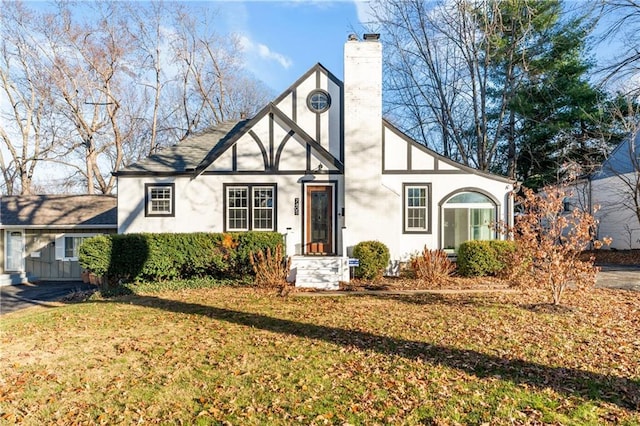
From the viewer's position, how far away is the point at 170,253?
1101 centimetres

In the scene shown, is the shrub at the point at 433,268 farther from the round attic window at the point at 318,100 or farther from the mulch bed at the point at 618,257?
the mulch bed at the point at 618,257

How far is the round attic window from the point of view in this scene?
13.4 m

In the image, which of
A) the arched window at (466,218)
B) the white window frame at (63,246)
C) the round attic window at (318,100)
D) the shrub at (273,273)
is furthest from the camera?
the white window frame at (63,246)

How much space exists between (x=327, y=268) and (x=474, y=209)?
597 cm

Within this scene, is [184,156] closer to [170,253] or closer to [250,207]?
[250,207]

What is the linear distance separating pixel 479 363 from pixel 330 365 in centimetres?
180

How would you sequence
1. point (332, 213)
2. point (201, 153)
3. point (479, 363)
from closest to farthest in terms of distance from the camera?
point (479, 363) < point (332, 213) < point (201, 153)

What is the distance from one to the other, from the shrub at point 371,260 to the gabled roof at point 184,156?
578cm

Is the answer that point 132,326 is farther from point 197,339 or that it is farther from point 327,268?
point 327,268

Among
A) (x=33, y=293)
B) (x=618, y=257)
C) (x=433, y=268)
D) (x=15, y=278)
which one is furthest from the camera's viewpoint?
(x=618, y=257)

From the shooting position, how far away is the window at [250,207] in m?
12.8

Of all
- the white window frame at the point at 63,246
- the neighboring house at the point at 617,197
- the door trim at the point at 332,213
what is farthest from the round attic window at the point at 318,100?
the neighboring house at the point at 617,197

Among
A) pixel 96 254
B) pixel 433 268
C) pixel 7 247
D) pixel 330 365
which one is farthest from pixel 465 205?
pixel 7 247

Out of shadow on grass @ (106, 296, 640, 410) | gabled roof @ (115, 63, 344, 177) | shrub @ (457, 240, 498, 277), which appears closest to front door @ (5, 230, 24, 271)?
gabled roof @ (115, 63, 344, 177)
